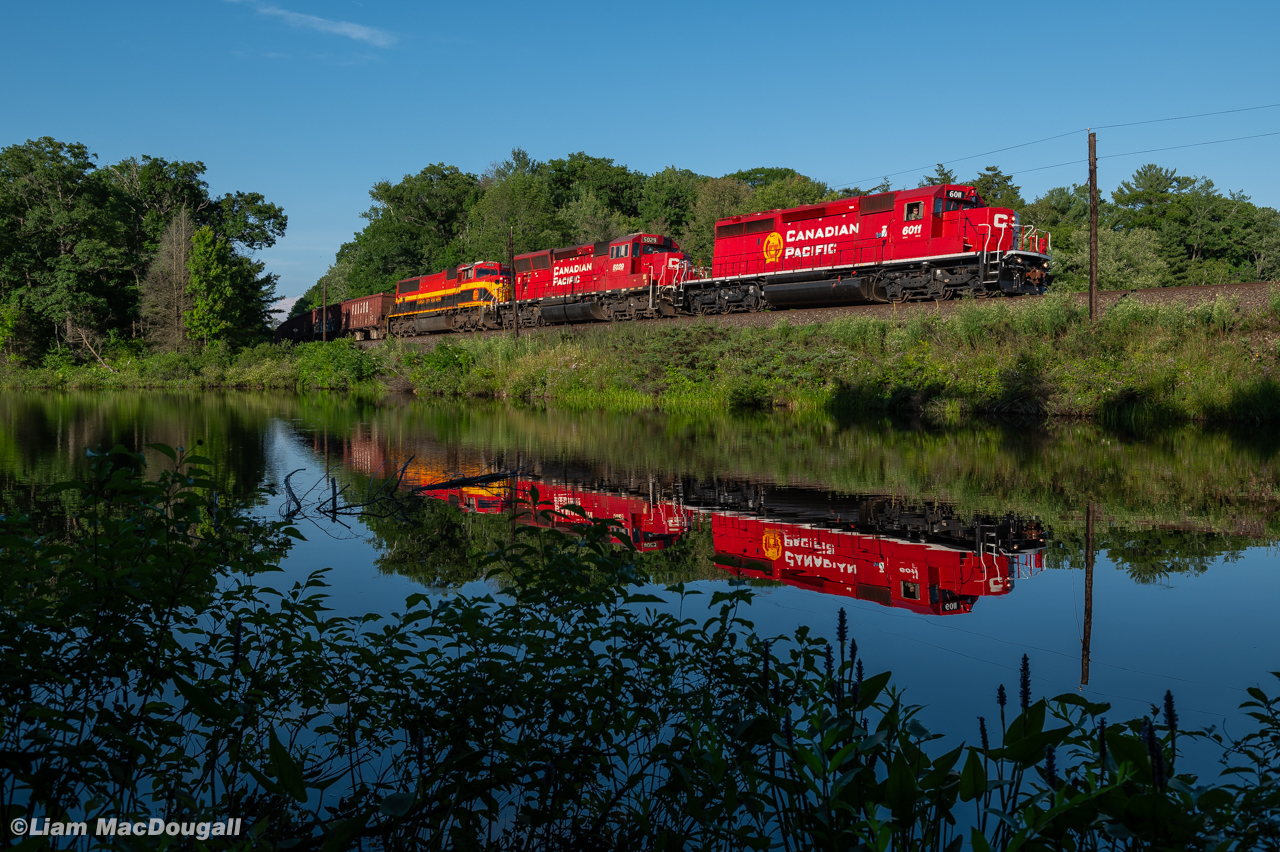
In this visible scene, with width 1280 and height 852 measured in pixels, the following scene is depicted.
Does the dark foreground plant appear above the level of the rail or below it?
below

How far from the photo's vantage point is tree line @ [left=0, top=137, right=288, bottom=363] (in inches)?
1945

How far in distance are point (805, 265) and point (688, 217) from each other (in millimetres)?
50285

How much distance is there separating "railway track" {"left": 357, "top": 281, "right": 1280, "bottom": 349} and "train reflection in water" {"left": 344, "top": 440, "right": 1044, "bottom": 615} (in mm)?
14432

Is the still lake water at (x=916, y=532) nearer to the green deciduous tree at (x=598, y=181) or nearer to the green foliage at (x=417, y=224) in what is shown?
the green foliage at (x=417, y=224)

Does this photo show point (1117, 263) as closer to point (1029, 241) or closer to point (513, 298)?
point (1029, 241)

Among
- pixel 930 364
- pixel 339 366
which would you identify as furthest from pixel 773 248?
pixel 339 366

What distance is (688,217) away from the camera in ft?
239

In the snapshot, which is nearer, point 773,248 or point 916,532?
point 916,532

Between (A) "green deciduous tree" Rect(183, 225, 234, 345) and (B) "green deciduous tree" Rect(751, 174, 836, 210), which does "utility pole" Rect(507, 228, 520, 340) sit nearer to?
(A) "green deciduous tree" Rect(183, 225, 234, 345)

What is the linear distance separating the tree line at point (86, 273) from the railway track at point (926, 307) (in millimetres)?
31143

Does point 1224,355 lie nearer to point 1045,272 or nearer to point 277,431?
point 1045,272

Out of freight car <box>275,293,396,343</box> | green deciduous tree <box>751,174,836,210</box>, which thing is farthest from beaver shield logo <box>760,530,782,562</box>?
green deciduous tree <box>751,174,836,210</box>

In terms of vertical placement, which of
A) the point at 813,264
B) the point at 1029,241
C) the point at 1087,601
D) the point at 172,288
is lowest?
the point at 1087,601

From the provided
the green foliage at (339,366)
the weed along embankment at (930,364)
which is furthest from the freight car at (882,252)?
the green foliage at (339,366)
